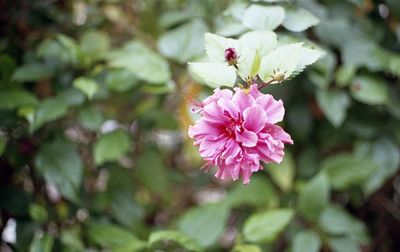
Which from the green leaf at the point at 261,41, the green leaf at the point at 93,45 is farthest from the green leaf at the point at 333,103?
the green leaf at the point at 93,45

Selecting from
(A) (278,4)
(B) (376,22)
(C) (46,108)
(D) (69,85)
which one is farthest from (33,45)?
(B) (376,22)

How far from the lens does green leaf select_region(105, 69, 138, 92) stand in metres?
1.02

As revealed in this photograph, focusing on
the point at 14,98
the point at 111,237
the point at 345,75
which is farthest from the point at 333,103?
the point at 14,98

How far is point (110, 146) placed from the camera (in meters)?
1.03

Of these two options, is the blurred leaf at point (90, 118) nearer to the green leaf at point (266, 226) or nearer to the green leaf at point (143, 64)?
the green leaf at point (143, 64)

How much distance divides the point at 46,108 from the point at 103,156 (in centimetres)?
14

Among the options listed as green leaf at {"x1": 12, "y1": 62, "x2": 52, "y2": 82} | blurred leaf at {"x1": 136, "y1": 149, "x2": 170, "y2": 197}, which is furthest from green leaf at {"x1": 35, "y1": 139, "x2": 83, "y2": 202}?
blurred leaf at {"x1": 136, "y1": 149, "x2": 170, "y2": 197}

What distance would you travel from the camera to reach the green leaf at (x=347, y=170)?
106 cm

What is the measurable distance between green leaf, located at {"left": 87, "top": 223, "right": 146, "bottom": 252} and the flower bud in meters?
0.39

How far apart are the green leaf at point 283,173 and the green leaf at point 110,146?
0.32 meters

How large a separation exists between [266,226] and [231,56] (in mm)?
394

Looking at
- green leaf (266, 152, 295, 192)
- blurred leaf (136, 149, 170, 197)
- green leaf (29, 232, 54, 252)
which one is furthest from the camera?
blurred leaf (136, 149, 170, 197)

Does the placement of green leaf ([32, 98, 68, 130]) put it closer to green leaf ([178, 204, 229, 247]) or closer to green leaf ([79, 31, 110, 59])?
green leaf ([79, 31, 110, 59])

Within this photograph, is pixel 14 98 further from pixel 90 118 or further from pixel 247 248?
pixel 247 248
